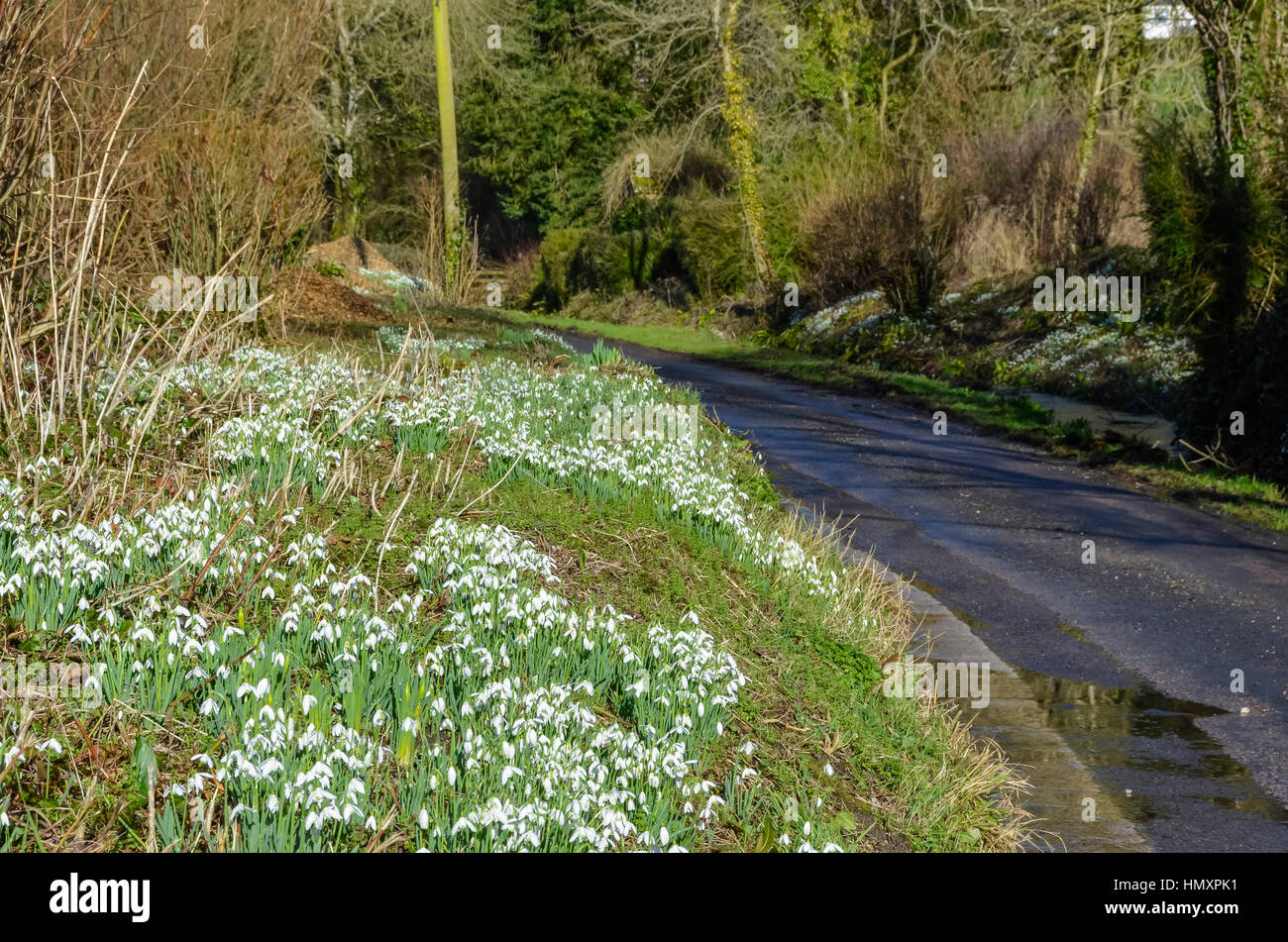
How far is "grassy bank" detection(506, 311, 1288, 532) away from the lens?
12.2 meters

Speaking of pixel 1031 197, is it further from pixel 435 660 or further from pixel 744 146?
pixel 435 660

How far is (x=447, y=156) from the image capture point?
104ft

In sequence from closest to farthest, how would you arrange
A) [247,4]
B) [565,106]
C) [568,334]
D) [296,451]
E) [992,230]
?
[296,451], [247,4], [992,230], [568,334], [565,106]

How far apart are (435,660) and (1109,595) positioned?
19.6 feet

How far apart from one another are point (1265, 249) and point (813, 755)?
10.3 m

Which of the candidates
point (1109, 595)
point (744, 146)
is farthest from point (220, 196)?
point (744, 146)

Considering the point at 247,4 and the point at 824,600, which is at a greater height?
the point at 247,4

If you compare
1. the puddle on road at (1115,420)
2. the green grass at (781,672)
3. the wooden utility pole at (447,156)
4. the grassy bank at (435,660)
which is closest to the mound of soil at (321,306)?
the grassy bank at (435,660)

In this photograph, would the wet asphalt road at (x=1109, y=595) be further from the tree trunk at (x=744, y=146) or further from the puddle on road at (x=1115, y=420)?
the tree trunk at (x=744, y=146)

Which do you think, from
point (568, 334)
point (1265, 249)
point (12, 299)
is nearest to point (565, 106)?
point (568, 334)

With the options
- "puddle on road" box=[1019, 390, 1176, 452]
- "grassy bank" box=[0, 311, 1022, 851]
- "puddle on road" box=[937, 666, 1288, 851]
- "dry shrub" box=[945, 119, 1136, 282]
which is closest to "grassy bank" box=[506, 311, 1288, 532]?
"puddle on road" box=[1019, 390, 1176, 452]

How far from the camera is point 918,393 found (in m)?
19.6
